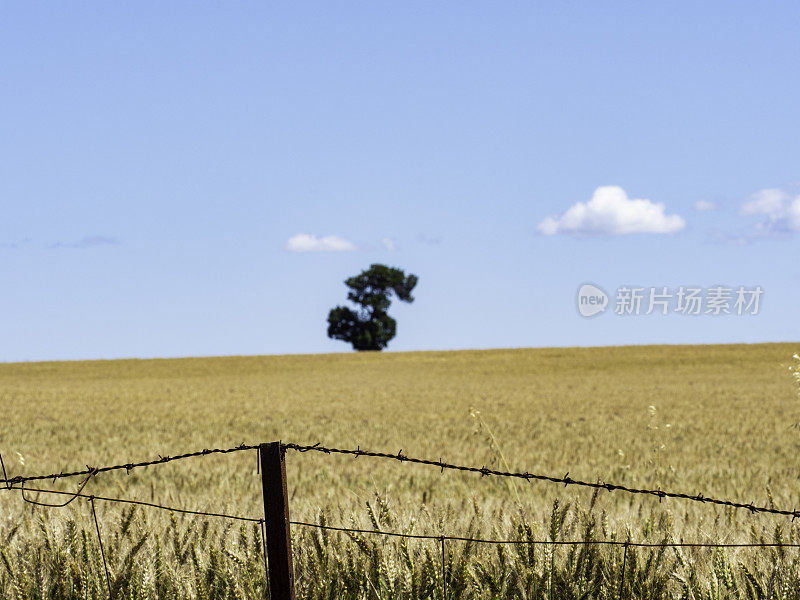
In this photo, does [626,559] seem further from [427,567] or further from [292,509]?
[292,509]

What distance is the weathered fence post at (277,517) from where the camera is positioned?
117 inches

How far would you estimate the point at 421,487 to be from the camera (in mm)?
8508

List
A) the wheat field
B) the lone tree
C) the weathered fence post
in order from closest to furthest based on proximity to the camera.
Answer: the weathered fence post, the wheat field, the lone tree

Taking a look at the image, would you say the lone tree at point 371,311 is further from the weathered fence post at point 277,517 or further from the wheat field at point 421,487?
the weathered fence post at point 277,517

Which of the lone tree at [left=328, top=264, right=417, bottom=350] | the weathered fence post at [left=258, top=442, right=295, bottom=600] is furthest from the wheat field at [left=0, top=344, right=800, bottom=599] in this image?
the lone tree at [left=328, top=264, right=417, bottom=350]

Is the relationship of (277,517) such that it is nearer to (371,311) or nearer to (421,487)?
(421,487)

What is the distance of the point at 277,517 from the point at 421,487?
224 inches

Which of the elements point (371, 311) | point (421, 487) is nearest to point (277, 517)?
point (421, 487)

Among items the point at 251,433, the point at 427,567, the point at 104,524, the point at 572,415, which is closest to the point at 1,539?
the point at 104,524

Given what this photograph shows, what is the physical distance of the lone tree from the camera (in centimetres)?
7100

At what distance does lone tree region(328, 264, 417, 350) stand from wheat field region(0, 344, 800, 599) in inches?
1618

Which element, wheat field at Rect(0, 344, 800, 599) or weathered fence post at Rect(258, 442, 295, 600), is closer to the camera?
weathered fence post at Rect(258, 442, 295, 600)

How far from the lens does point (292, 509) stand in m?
6.67

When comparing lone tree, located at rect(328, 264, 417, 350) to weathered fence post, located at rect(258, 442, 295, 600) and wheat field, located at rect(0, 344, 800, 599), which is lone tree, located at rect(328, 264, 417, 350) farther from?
weathered fence post, located at rect(258, 442, 295, 600)
